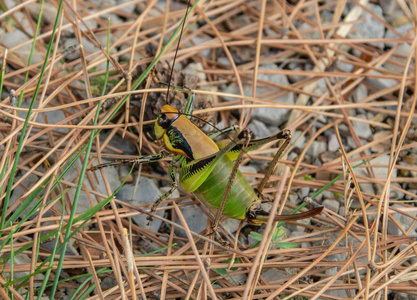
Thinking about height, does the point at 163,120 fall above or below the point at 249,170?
above

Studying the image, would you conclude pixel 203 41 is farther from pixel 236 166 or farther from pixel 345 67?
pixel 236 166

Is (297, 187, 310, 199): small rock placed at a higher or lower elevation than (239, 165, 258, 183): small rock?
lower

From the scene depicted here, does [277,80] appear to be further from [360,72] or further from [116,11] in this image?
[116,11]

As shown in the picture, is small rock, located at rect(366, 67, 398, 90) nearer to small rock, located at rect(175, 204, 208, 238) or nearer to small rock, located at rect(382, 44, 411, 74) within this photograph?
small rock, located at rect(382, 44, 411, 74)

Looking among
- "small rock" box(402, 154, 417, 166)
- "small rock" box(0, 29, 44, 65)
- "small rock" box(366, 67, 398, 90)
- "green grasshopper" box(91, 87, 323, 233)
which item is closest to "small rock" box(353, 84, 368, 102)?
"small rock" box(366, 67, 398, 90)

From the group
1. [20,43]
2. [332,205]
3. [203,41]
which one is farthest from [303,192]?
[20,43]

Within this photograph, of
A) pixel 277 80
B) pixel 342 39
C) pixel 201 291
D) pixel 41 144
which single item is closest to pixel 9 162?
pixel 41 144

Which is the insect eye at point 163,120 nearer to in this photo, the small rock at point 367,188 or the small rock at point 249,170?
the small rock at point 249,170

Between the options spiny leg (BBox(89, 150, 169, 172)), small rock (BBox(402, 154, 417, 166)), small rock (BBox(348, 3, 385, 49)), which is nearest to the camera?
spiny leg (BBox(89, 150, 169, 172))
